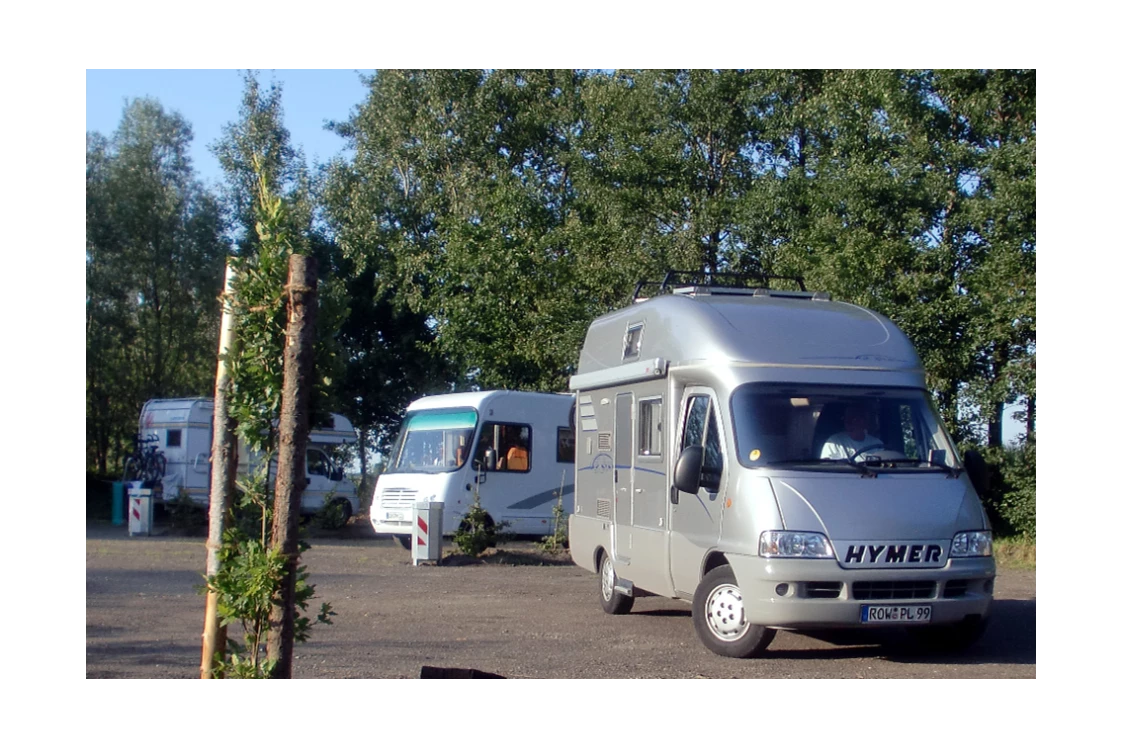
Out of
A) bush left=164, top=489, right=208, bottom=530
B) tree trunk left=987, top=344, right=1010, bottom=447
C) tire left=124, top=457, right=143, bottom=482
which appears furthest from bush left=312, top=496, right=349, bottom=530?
tree trunk left=987, top=344, right=1010, bottom=447

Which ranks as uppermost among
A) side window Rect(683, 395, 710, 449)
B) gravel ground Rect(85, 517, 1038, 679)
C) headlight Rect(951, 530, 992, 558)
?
side window Rect(683, 395, 710, 449)

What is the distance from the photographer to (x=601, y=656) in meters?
9.76

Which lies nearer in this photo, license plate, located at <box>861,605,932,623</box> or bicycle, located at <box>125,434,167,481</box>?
license plate, located at <box>861,605,932,623</box>

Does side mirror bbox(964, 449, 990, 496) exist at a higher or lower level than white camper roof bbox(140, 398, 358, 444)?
lower

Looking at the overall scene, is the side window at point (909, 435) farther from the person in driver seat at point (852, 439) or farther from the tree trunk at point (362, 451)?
the tree trunk at point (362, 451)

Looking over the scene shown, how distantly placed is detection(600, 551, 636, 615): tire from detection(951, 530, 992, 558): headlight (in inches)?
155

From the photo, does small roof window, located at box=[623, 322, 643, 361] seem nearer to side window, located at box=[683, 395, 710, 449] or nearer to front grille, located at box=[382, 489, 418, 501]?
side window, located at box=[683, 395, 710, 449]

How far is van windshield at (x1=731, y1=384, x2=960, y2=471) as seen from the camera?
931 cm

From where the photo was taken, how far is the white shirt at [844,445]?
30.6 ft

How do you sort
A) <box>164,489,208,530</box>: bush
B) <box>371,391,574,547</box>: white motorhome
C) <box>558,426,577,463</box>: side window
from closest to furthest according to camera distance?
<box>371,391,574,547</box>: white motorhome
<box>558,426,577,463</box>: side window
<box>164,489,208,530</box>: bush

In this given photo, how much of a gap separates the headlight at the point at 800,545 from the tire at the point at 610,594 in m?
3.45

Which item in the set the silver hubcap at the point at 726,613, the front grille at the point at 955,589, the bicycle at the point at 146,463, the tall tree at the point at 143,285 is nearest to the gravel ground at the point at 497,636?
the silver hubcap at the point at 726,613

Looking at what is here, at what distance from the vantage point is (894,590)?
893 cm
